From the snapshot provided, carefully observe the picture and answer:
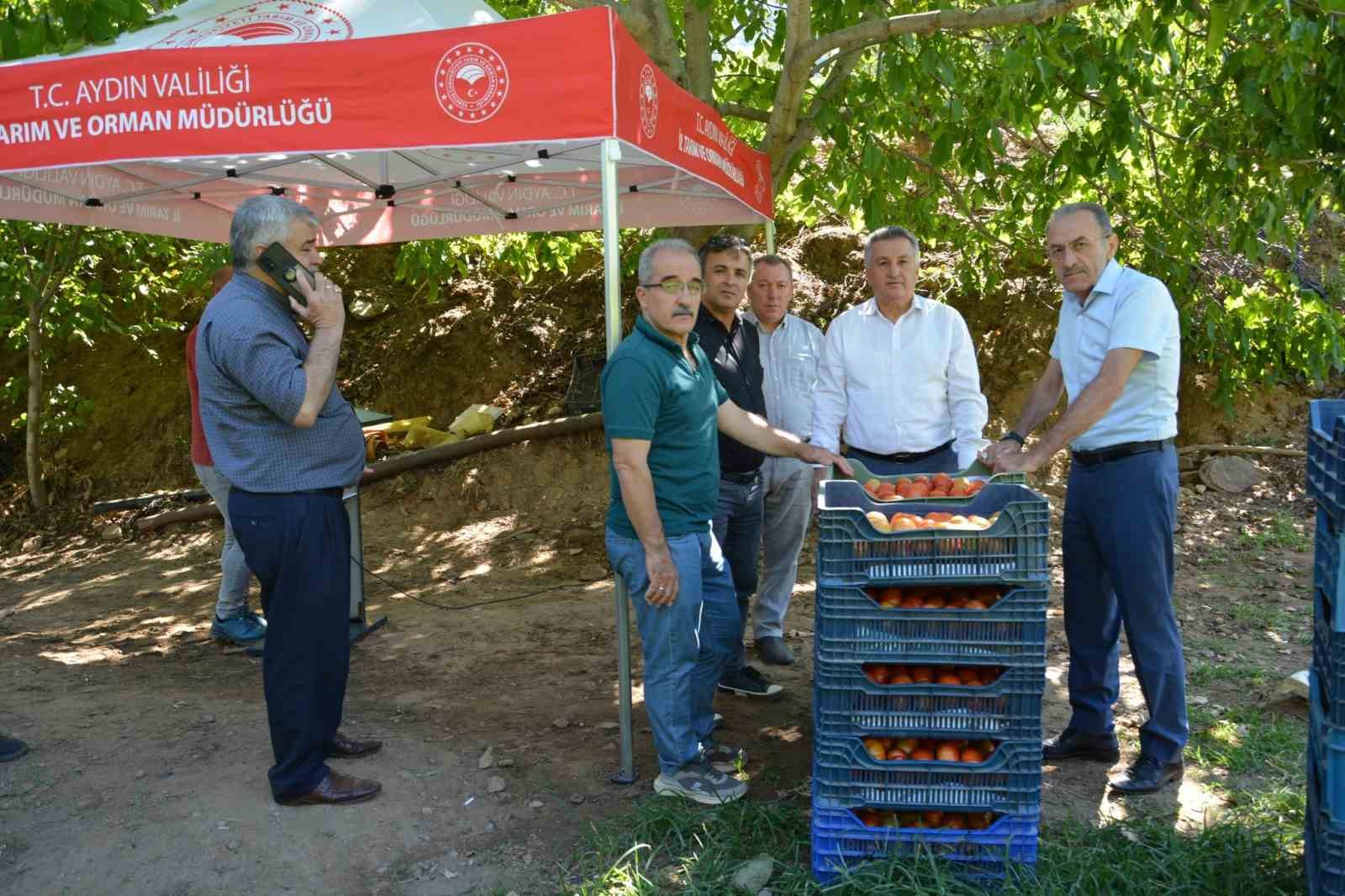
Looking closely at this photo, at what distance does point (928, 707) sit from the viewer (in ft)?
10.3

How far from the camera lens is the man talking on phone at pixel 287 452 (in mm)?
3494

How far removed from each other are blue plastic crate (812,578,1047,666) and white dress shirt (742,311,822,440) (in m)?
2.23

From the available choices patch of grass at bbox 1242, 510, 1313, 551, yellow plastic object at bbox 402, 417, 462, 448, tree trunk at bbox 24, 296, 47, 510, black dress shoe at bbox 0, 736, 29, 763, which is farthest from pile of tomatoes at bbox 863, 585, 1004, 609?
tree trunk at bbox 24, 296, 47, 510

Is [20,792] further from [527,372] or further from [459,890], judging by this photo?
[527,372]

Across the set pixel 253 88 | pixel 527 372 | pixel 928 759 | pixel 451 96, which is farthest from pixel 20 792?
pixel 527 372

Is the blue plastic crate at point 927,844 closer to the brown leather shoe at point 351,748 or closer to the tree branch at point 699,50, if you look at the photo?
the brown leather shoe at point 351,748

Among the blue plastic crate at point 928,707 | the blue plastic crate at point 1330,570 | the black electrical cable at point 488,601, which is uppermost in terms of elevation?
the blue plastic crate at point 1330,570

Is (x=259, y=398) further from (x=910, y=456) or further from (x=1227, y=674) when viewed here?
(x=1227, y=674)

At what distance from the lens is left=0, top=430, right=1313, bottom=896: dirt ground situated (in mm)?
3602

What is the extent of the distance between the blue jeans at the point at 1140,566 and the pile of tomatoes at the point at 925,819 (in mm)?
1148

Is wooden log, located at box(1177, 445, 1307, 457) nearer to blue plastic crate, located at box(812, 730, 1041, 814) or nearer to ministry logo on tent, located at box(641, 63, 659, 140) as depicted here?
ministry logo on tent, located at box(641, 63, 659, 140)

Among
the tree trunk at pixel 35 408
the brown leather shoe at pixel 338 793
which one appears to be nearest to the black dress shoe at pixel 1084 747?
the brown leather shoe at pixel 338 793

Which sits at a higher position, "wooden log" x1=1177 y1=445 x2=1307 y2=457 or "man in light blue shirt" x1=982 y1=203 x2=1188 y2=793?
"man in light blue shirt" x1=982 y1=203 x2=1188 y2=793

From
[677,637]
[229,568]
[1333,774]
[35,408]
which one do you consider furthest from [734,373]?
[35,408]
